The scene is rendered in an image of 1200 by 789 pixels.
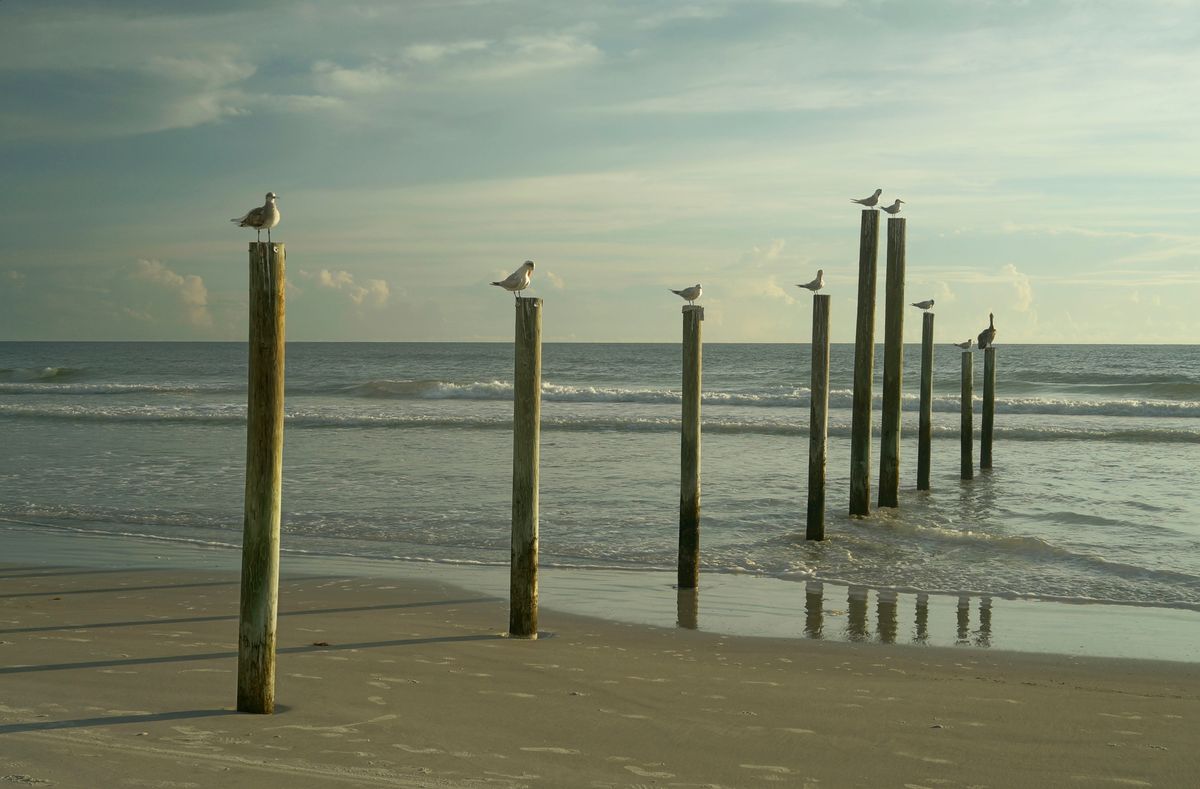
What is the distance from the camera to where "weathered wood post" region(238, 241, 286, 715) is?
4883 mm

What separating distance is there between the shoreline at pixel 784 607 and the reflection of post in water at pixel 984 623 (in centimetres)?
2

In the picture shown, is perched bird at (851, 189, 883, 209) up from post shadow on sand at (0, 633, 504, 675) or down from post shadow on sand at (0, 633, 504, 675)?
up

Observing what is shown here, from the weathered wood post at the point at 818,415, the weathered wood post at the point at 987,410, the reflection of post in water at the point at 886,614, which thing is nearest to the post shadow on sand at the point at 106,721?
the reflection of post in water at the point at 886,614

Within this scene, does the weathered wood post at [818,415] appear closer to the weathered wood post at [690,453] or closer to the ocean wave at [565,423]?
the weathered wood post at [690,453]

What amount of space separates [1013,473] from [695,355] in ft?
37.6

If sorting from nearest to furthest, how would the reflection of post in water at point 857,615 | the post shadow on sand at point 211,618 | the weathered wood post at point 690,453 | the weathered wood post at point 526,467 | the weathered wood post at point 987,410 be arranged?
the weathered wood post at point 526,467
the post shadow on sand at point 211,618
the reflection of post in water at point 857,615
the weathered wood post at point 690,453
the weathered wood post at point 987,410

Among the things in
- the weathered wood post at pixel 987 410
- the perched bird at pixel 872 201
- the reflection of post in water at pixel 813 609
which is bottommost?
the reflection of post in water at pixel 813 609

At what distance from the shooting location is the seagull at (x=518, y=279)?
7438mm

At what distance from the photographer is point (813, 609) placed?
8672 millimetres

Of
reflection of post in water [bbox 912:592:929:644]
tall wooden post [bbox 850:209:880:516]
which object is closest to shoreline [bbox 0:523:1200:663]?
reflection of post in water [bbox 912:592:929:644]

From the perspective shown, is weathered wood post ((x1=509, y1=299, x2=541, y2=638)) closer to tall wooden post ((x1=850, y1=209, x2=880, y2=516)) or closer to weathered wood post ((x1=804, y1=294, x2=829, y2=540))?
weathered wood post ((x1=804, y1=294, x2=829, y2=540))

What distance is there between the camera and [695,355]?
881 cm

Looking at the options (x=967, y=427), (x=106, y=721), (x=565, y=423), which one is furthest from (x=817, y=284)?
(x=565, y=423)

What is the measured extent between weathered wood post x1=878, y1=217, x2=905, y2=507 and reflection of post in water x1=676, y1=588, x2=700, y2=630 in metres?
4.98
